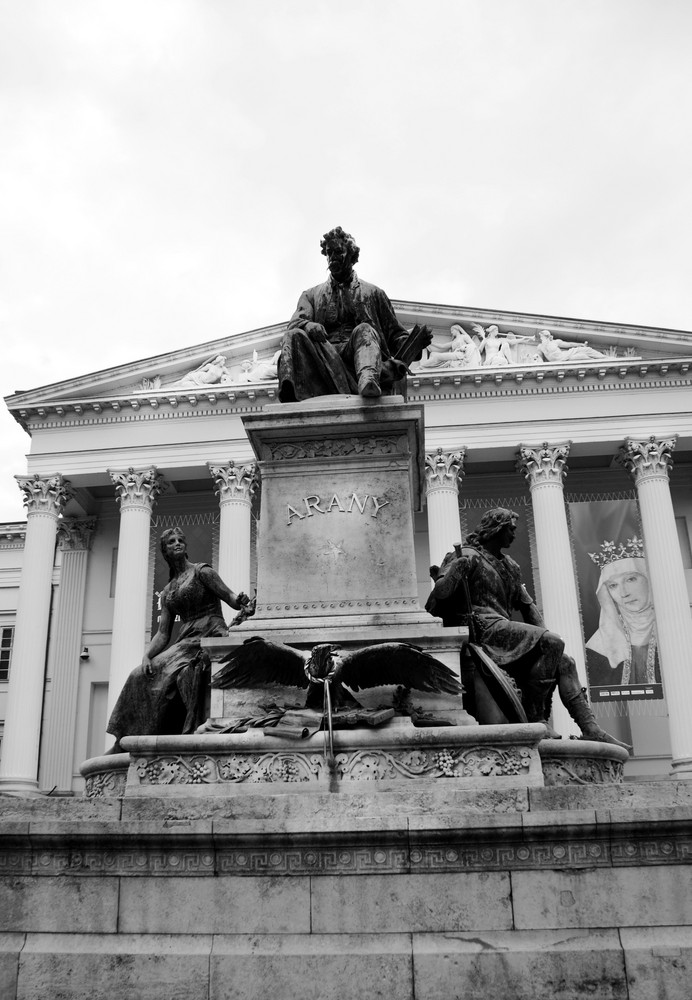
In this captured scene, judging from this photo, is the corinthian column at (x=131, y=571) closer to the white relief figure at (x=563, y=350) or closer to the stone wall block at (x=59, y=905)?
the white relief figure at (x=563, y=350)

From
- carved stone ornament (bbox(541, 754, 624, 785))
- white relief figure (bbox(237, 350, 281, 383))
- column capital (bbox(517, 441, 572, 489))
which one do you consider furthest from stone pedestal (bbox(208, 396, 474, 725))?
white relief figure (bbox(237, 350, 281, 383))

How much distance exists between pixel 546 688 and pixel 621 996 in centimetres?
271

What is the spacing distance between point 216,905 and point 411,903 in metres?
0.89

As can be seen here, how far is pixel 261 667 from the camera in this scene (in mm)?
6250

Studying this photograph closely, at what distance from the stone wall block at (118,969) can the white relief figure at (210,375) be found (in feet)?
116

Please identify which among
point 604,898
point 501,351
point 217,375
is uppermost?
point 501,351

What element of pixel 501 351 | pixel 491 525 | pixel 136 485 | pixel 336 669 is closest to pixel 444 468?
pixel 501 351

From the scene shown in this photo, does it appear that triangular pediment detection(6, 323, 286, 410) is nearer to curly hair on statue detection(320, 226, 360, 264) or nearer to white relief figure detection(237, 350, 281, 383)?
white relief figure detection(237, 350, 281, 383)

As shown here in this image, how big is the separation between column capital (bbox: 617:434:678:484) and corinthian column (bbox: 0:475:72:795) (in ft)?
67.2

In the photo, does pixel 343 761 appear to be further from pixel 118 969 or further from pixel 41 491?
pixel 41 491

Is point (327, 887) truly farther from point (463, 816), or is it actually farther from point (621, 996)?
point (621, 996)

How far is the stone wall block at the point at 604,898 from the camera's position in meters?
4.53

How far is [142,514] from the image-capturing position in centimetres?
3678

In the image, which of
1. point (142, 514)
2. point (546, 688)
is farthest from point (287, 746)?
point (142, 514)
